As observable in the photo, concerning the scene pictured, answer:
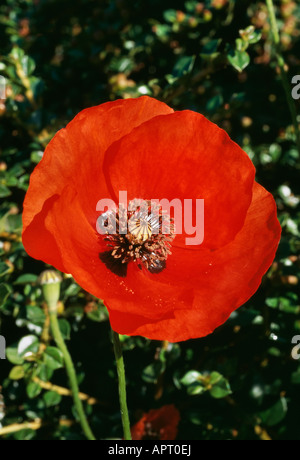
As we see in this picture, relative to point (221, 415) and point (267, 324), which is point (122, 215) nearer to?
point (267, 324)

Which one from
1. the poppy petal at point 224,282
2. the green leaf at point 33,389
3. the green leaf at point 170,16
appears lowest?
the green leaf at point 33,389

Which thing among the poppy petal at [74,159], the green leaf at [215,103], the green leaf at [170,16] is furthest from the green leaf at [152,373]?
the green leaf at [170,16]

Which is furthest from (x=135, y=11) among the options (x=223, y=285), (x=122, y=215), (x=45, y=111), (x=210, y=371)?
(x=210, y=371)

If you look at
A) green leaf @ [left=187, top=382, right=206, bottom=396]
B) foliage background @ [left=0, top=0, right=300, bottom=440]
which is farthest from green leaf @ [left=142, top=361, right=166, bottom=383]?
green leaf @ [left=187, top=382, right=206, bottom=396]

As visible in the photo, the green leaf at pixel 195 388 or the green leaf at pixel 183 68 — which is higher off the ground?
the green leaf at pixel 183 68

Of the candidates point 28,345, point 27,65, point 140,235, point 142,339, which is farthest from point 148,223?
point 27,65

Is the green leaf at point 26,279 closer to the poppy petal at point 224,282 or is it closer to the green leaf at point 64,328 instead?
the green leaf at point 64,328

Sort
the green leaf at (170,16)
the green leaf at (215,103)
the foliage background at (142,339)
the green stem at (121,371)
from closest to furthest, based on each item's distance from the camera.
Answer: the green stem at (121,371), the foliage background at (142,339), the green leaf at (215,103), the green leaf at (170,16)
